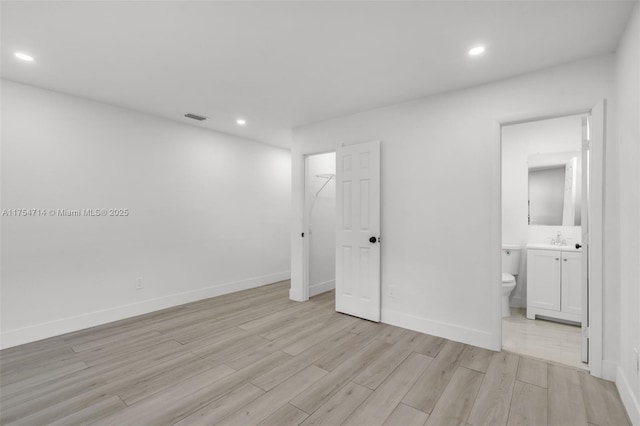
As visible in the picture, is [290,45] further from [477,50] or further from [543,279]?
[543,279]

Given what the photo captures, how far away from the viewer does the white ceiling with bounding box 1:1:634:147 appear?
1.86 meters

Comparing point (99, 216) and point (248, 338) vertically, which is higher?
point (99, 216)

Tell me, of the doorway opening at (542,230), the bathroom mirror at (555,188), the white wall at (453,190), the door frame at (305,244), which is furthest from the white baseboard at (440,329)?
the bathroom mirror at (555,188)

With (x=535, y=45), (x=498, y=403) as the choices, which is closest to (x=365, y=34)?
(x=535, y=45)

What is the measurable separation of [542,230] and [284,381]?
3.97m

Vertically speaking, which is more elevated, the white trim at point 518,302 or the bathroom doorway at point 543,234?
the bathroom doorway at point 543,234

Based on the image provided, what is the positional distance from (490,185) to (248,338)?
2.84 meters

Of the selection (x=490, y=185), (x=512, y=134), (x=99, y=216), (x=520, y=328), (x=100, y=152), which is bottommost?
(x=520, y=328)

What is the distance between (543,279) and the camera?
3604mm

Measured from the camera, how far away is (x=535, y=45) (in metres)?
2.20

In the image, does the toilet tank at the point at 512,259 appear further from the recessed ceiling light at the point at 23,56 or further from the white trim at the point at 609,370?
the recessed ceiling light at the point at 23,56

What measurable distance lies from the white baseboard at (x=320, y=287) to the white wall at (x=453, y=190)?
4.62 ft

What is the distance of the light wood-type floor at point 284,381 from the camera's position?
1.86m

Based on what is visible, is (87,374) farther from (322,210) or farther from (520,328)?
(520,328)
